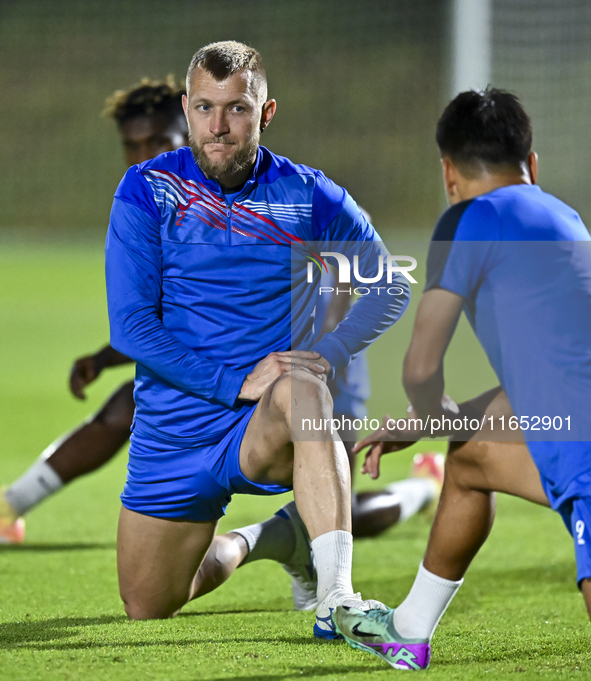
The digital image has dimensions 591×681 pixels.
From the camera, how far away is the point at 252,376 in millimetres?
2637

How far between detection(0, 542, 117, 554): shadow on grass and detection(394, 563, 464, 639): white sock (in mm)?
2072

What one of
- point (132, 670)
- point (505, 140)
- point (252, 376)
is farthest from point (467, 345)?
point (132, 670)

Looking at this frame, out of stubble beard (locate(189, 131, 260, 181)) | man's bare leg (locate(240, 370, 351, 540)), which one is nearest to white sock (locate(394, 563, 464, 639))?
man's bare leg (locate(240, 370, 351, 540))

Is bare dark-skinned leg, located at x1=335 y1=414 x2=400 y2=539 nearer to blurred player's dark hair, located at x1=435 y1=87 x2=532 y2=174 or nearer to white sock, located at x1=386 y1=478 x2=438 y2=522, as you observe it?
white sock, located at x1=386 y1=478 x2=438 y2=522

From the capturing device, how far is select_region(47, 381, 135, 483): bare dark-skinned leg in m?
4.18

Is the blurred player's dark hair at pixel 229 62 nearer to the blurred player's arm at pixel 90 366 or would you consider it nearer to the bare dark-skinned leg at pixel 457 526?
the bare dark-skinned leg at pixel 457 526

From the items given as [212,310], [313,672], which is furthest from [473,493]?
[212,310]

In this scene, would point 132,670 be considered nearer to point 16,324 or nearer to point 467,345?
point 467,345

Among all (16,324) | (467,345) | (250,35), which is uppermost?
(250,35)

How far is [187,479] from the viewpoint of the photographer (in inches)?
106

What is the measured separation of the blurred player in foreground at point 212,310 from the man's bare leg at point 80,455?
135 centimetres

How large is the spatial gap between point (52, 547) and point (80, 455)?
Answer: 418mm

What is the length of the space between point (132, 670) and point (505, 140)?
4.88 ft

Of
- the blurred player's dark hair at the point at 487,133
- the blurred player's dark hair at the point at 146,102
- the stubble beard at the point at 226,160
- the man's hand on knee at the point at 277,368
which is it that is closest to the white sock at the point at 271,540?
the man's hand on knee at the point at 277,368
